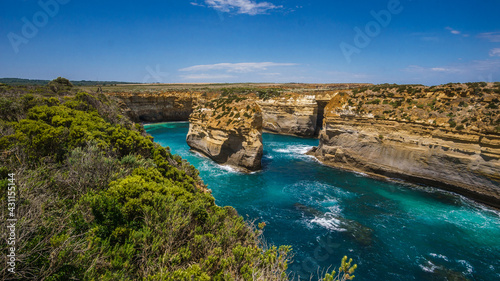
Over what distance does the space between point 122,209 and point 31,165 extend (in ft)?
11.8

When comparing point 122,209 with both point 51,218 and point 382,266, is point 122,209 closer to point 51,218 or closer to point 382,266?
point 51,218

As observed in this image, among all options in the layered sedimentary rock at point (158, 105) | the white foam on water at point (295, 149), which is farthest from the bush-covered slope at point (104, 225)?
the layered sedimentary rock at point (158, 105)

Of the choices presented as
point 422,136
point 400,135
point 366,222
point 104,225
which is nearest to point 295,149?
point 400,135

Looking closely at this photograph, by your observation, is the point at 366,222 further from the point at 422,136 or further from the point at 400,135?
the point at 422,136

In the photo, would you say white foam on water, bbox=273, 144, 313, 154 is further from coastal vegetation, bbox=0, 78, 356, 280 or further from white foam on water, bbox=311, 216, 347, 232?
coastal vegetation, bbox=0, 78, 356, 280

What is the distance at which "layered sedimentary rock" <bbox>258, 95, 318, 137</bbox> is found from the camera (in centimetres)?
4259

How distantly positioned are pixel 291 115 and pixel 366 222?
30243 millimetres

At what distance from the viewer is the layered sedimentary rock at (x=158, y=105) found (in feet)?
179

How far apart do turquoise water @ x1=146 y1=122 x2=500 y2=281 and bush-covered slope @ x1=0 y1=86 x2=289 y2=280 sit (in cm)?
764

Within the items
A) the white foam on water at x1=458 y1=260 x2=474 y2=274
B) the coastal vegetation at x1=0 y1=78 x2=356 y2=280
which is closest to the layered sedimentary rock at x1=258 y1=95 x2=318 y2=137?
the white foam on water at x1=458 y1=260 x2=474 y2=274

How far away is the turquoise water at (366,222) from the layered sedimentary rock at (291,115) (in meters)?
18.5

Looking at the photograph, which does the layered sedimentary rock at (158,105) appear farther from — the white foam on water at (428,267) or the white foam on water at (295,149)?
the white foam on water at (428,267)

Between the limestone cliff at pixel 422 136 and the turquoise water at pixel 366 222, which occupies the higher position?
the limestone cliff at pixel 422 136

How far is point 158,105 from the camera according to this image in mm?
58562
